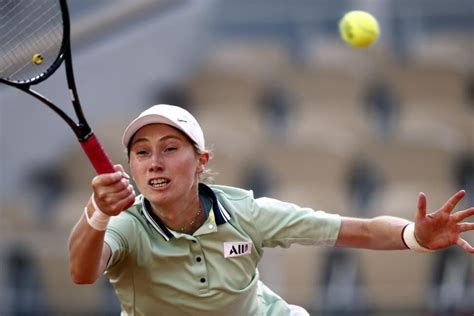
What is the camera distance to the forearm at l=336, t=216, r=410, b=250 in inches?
198

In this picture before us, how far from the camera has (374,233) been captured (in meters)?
5.05

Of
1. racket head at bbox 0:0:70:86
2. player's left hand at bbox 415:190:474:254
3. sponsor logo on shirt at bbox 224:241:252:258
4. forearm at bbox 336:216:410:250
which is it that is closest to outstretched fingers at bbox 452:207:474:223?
player's left hand at bbox 415:190:474:254

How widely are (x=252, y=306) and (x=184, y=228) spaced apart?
1.63 ft

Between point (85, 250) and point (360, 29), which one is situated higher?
point (360, 29)

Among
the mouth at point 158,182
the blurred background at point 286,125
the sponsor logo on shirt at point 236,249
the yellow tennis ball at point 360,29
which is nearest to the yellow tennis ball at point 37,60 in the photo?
the mouth at point 158,182

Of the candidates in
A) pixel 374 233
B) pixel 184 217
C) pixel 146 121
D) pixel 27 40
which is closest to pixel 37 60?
pixel 146 121

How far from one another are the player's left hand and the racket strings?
165 centimetres

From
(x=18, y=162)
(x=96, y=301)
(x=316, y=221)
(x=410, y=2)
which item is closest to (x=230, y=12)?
(x=410, y=2)

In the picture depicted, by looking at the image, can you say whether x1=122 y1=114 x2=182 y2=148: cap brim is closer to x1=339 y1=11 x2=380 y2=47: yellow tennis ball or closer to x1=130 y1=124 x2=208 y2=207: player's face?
x1=130 y1=124 x2=208 y2=207: player's face

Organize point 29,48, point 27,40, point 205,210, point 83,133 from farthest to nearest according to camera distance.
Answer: point 27,40, point 29,48, point 205,210, point 83,133

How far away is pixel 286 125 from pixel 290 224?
735cm

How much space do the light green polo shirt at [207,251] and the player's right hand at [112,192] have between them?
1.46 ft

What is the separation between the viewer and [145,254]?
187 inches

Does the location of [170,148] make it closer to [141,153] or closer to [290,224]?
[141,153]
